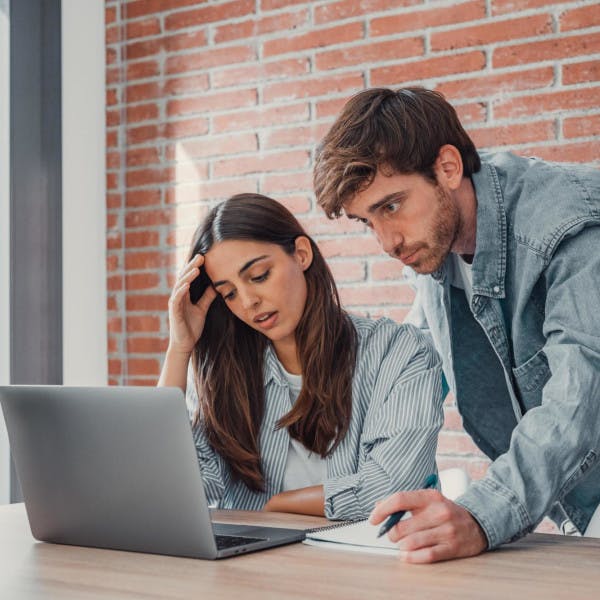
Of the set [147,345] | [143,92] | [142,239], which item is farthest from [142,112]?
[147,345]

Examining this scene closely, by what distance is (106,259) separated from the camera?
3.38 m

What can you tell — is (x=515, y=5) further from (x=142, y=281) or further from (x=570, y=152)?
(x=142, y=281)

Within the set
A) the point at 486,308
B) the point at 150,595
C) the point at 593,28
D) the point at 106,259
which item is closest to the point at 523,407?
the point at 486,308

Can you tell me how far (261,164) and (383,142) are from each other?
138 cm

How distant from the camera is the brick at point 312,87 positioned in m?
2.87

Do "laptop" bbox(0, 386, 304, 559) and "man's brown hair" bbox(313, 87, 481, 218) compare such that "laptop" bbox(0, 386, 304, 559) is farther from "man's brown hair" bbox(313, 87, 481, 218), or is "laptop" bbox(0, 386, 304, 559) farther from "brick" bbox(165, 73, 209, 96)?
"brick" bbox(165, 73, 209, 96)

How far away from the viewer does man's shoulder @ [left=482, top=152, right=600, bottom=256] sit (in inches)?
62.8

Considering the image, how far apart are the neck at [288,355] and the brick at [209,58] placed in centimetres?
132

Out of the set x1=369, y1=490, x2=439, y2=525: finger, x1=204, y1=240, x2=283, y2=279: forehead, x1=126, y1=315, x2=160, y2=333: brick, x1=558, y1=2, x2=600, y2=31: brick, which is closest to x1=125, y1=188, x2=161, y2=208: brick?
x1=126, y1=315, x2=160, y2=333: brick

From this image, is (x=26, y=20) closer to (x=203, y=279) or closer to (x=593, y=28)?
(x=203, y=279)

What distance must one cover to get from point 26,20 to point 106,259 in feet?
2.73

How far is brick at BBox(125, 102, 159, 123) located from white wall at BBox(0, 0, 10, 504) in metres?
0.41

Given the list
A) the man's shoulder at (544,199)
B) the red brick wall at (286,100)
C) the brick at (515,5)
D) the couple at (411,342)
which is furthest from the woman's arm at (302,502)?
the brick at (515,5)

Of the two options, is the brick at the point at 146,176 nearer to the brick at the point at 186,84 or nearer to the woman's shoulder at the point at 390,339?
the brick at the point at 186,84
